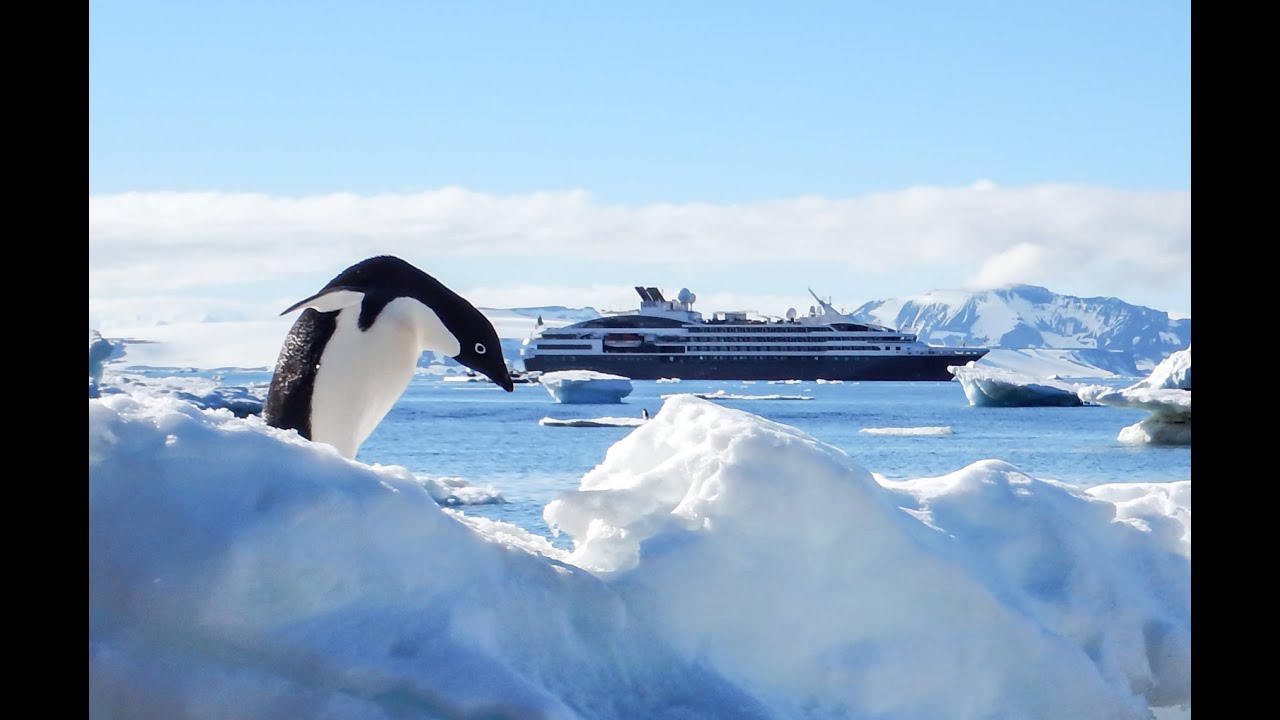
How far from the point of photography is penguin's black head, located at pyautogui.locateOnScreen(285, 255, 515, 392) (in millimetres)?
4484

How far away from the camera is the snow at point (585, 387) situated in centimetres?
3891

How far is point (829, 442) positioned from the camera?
3278cm

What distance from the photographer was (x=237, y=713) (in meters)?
2.11

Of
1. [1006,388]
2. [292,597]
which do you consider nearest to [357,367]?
[292,597]

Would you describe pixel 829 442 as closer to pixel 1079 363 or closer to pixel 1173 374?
pixel 1173 374

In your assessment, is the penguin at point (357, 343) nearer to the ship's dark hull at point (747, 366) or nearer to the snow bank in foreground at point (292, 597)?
the snow bank in foreground at point (292, 597)

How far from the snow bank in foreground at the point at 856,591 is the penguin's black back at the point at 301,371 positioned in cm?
197

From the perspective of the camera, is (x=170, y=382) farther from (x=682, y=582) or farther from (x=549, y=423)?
(x=682, y=582)

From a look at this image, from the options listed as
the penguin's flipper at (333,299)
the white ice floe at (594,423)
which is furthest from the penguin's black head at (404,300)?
the white ice floe at (594,423)

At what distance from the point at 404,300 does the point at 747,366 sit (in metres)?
59.1
